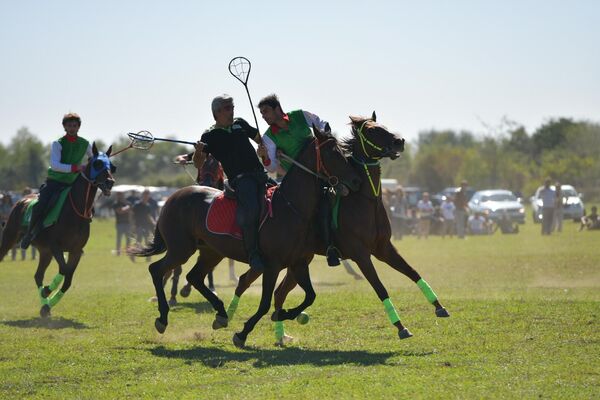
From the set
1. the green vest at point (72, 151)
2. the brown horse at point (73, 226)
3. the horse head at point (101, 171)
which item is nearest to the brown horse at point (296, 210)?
the horse head at point (101, 171)

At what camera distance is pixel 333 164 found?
11297mm

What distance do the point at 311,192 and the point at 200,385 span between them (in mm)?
3017

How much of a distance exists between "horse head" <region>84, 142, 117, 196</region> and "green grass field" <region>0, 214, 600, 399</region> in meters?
2.07

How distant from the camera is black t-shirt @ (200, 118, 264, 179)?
11.8 meters

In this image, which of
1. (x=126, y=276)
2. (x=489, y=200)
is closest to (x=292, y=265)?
(x=126, y=276)

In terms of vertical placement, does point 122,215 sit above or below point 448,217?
below

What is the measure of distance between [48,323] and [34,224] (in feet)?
6.10

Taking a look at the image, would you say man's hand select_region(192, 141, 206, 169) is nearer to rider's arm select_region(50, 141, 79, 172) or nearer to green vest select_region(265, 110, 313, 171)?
green vest select_region(265, 110, 313, 171)

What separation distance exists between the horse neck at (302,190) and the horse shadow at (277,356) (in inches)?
63.6

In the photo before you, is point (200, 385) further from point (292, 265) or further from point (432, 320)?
point (432, 320)

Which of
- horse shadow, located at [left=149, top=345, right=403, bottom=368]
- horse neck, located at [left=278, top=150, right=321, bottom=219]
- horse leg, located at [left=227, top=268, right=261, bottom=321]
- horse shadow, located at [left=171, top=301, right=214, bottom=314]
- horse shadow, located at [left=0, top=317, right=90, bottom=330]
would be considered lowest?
horse shadow, located at [left=0, top=317, right=90, bottom=330]

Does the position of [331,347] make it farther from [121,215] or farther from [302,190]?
[121,215]

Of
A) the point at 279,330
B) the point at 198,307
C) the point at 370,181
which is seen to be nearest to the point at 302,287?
the point at 279,330

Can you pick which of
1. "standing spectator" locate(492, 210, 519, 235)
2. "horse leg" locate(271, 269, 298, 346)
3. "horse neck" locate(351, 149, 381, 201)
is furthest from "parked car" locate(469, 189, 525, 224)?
"horse neck" locate(351, 149, 381, 201)
